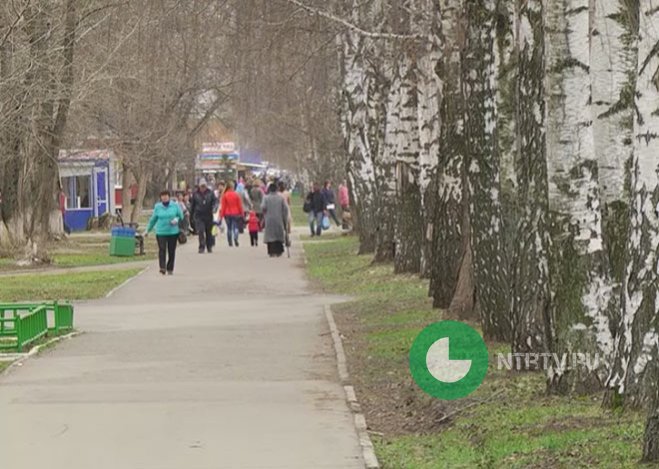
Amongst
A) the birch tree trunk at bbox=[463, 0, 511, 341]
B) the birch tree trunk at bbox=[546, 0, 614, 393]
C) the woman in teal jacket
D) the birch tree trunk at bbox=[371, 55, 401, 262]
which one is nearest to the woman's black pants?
the woman in teal jacket

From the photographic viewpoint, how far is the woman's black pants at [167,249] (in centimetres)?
3052

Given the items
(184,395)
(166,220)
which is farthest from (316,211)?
(184,395)

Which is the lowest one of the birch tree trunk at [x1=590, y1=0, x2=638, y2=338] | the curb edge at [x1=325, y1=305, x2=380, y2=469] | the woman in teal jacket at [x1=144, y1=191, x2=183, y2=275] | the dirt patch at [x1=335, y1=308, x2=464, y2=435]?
the dirt patch at [x1=335, y1=308, x2=464, y2=435]

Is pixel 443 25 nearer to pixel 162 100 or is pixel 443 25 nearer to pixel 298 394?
pixel 298 394

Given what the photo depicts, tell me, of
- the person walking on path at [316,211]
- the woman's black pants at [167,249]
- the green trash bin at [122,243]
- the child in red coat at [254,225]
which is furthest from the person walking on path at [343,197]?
the woman's black pants at [167,249]

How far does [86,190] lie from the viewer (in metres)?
68.6

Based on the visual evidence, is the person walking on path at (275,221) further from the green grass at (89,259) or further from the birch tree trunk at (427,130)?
the birch tree trunk at (427,130)

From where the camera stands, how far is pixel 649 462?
8164 mm

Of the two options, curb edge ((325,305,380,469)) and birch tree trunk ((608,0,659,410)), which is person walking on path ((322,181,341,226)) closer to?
curb edge ((325,305,380,469))

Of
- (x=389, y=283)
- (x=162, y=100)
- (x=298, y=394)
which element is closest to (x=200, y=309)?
(x=389, y=283)

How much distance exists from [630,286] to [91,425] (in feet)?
13.6

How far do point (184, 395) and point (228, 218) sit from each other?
2937cm

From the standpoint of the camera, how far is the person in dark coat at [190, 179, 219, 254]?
39500mm

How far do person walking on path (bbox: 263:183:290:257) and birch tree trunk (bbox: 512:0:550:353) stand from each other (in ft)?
73.6
